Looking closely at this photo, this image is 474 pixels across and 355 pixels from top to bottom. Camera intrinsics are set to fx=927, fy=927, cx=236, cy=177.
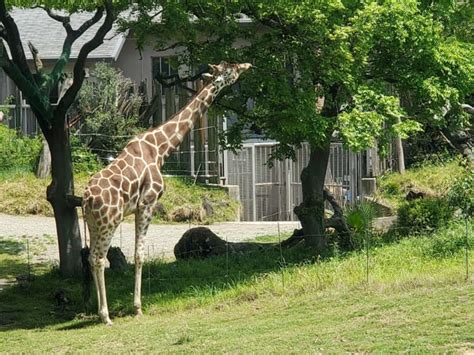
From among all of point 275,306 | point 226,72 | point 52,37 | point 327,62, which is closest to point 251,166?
point 52,37

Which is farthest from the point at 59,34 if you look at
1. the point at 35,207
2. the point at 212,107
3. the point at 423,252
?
the point at 423,252

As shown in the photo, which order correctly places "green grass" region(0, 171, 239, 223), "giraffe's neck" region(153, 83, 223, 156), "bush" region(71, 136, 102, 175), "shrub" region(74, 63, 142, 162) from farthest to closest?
"shrub" region(74, 63, 142, 162) → "bush" region(71, 136, 102, 175) → "green grass" region(0, 171, 239, 223) → "giraffe's neck" region(153, 83, 223, 156)

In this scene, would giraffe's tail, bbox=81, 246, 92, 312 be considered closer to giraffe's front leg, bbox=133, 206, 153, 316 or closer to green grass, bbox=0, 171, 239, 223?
giraffe's front leg, bbox=133, 206, 153, 316

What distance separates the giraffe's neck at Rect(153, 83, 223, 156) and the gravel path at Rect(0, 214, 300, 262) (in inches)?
168

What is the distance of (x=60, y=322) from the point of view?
46.2 ft

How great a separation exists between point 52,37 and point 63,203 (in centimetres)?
1548

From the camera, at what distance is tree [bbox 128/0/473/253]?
15.6 meters

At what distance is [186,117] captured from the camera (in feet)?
50.9

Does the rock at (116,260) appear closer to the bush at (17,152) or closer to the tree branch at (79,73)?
the tree branch at (79,73)

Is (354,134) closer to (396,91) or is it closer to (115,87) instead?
(396,91)

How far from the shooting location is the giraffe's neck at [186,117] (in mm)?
15230

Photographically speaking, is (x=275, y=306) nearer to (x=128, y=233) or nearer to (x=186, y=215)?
(x=128, y=233)

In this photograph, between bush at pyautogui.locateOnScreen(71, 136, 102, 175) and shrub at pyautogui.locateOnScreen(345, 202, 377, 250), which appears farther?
bush at pyautogui.locateOnScreen(71, 136, 102, 175)

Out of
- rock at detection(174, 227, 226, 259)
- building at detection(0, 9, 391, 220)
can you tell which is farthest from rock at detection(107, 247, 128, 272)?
building at detection(0, 9, 391, 220)
